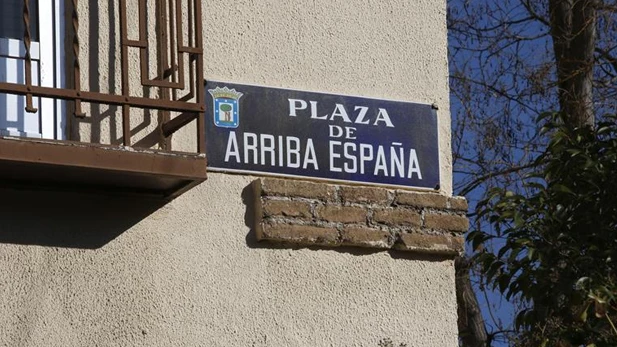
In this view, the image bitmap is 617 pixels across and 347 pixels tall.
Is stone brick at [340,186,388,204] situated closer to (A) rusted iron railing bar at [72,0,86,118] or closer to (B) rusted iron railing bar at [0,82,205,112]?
(B) rusted iron railing bar at [0,82,205,112]

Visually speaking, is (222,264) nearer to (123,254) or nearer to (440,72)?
(123,254)

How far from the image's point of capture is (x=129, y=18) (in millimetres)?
6117

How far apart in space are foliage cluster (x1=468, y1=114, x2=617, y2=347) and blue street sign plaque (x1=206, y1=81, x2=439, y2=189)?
126 cm

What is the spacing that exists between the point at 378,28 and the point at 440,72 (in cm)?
34

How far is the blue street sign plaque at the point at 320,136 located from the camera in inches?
242

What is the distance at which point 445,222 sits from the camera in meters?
6.46

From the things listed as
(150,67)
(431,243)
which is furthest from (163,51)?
(431,243)

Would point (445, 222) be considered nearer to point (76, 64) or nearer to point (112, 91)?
point (112, 91)

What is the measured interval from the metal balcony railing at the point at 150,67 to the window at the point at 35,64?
44 millimetres

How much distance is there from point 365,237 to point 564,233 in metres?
1.89

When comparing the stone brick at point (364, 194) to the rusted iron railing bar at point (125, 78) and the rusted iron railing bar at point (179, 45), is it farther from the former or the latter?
the rusted iron railing bar at point (125, 78)

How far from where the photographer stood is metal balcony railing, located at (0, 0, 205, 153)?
220 inches

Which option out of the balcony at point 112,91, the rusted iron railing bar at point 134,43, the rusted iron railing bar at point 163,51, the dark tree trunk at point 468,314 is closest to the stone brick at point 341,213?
the balcony at point 112,91

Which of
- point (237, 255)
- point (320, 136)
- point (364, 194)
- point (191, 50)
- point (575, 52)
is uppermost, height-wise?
point (575, 52)
